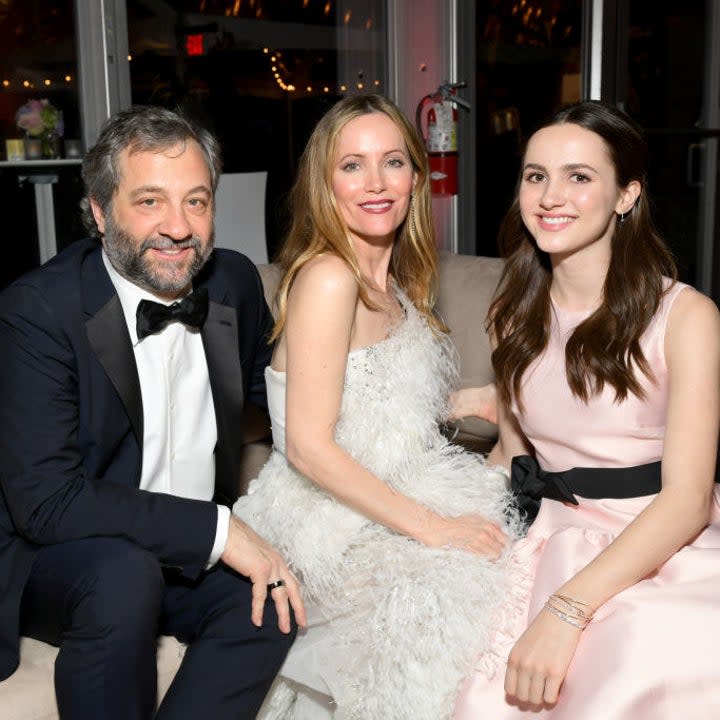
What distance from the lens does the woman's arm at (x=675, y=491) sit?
1.64 m

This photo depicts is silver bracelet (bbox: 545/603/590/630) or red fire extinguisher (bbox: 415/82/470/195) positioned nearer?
silver bracelet (bbox: 545/603/590/630)

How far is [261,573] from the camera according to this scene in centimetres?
184

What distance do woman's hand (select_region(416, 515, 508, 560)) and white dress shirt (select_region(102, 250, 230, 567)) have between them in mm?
508

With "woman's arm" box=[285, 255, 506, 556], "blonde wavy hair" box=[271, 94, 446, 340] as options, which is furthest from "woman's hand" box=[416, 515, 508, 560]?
"blonde wavy hair" box=[271, 94, 446, 340]

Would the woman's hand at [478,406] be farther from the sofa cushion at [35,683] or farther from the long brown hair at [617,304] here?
the sofa cushion at [35,683]

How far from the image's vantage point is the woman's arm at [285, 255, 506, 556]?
1885mm

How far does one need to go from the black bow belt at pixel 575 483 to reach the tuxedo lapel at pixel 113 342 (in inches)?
30.0

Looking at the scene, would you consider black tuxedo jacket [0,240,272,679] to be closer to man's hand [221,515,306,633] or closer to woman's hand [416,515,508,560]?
man's hand [221,515,306,633]

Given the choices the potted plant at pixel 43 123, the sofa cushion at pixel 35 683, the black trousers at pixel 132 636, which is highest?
the potted plant at pixel 43 123

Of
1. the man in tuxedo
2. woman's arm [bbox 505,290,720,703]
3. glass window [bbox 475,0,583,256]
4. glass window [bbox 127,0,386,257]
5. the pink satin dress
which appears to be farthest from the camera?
glass window [bbox 475,0,583,256]

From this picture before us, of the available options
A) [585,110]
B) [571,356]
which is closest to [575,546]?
[571,356]

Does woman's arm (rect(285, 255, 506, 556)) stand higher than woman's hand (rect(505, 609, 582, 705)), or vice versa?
woman's arm (rect(285, 255, 506, 556))

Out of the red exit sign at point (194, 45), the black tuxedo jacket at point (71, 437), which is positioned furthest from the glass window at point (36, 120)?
the black tuxedo jacket at point (71, 437)

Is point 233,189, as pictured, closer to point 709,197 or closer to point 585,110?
point 585,110
